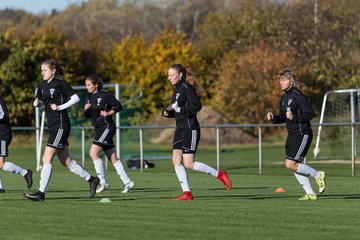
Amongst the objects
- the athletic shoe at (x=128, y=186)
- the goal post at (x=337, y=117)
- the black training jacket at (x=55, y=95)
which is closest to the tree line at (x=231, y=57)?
the goal post at (x=337, y=117)

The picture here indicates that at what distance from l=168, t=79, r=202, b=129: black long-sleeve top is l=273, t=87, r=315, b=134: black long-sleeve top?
3.84 ft

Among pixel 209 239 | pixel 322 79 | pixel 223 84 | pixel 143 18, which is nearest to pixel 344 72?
pixel 322 79

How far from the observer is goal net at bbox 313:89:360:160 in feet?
92.4

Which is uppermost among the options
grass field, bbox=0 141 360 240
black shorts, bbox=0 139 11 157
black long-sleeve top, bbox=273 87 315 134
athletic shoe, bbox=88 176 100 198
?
black long-sleeve top, bbox=273 87 315 134

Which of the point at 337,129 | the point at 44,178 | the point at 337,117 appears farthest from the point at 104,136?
the point at 337,117

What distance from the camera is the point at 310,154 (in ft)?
112

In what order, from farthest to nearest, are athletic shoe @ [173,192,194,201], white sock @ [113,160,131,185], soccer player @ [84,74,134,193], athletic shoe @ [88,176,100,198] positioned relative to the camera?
white sock @ [113,160,131,185], soccer player @ [84,74,134,193], athletic shoe @ [88,176,100,198], athletic shoe @ [173,192,194,201]

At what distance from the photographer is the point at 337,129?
95.8ft

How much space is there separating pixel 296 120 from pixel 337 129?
46.1ft

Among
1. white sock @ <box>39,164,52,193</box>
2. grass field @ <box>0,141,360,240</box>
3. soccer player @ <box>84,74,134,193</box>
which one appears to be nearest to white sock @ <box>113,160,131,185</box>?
soccer player @ <box>84,74,134,193</box>

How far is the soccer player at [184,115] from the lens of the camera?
15508mm

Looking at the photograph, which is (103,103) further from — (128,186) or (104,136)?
(128,186)

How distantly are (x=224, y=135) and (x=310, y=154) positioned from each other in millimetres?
13710

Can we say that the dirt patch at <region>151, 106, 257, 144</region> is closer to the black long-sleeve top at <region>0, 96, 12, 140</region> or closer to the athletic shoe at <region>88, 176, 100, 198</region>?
the black long-sleeve top at <region>0, 96, 12, 140</region>
